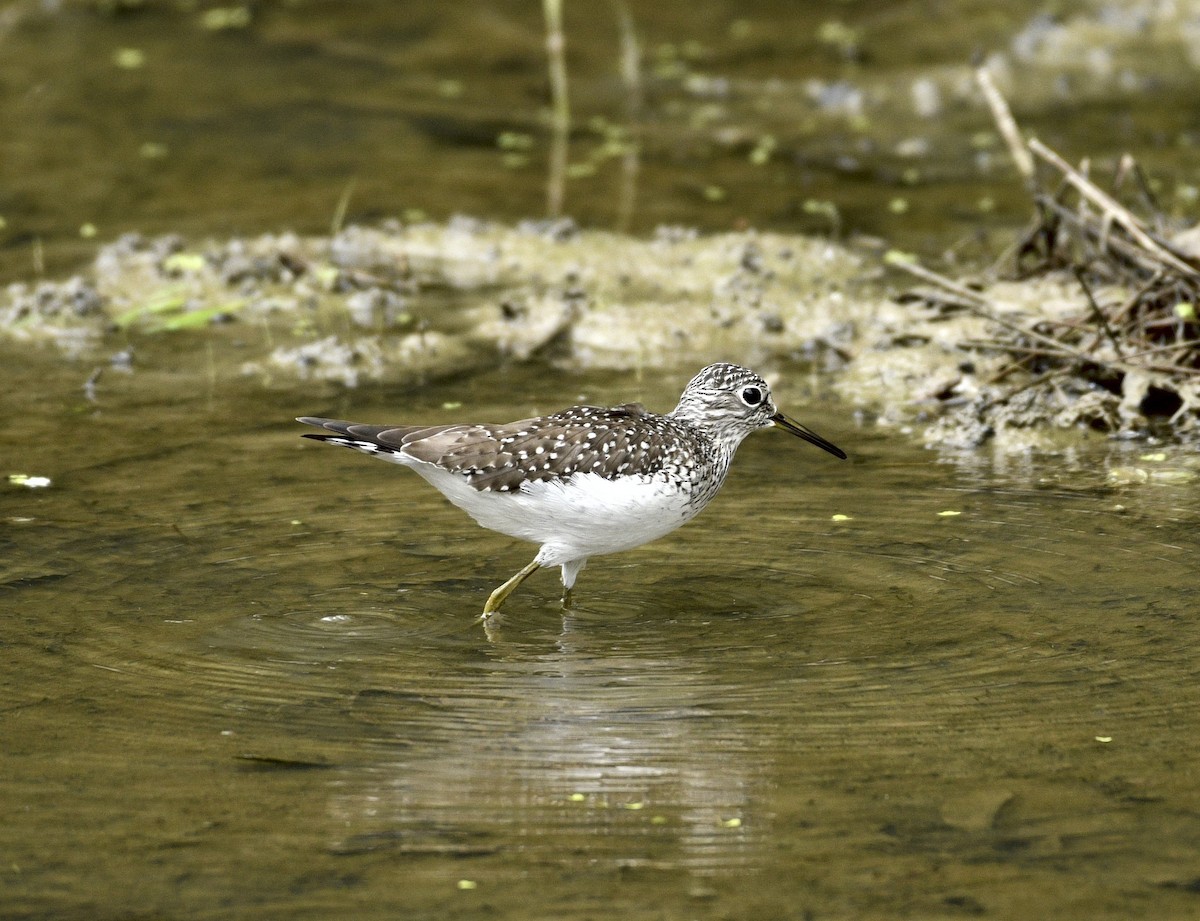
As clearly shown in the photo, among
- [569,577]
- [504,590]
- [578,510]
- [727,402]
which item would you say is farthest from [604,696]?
[727,402]

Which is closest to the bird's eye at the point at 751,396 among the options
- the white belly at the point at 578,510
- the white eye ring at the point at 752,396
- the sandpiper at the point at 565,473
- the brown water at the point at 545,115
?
the white eye ring at the point at 752,396

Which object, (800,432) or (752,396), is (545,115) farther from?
(752,396)

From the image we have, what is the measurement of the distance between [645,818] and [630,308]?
6.47m

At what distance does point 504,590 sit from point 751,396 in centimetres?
153

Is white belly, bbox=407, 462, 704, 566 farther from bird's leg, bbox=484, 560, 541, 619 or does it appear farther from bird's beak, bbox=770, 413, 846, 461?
bird's beak, bbox=770, 413, 846, 461

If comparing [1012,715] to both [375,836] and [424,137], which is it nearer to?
[375,836]

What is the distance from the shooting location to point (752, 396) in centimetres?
801

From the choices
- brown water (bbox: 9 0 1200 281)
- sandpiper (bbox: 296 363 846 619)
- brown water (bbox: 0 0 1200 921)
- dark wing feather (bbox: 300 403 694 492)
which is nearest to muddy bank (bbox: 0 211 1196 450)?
brown water (bbox: 0 0 1200 921)

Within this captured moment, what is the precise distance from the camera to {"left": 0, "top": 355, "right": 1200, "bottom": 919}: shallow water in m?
5.20

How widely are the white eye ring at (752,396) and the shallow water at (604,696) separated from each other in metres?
0.66

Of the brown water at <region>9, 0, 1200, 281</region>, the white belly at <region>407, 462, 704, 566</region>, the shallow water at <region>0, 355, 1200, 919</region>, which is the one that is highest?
A: the brown water at <region>9, 0, 1200, 281</region>

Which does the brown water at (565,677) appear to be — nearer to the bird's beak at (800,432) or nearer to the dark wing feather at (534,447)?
the bird's beak at (800,432)

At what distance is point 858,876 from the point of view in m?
5.15

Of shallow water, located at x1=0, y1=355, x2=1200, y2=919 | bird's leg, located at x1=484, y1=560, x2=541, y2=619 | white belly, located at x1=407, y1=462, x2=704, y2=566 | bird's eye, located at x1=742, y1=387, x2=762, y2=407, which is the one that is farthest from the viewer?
bird's eye, located at x1=742, y1=387, x2=762, y2=407
